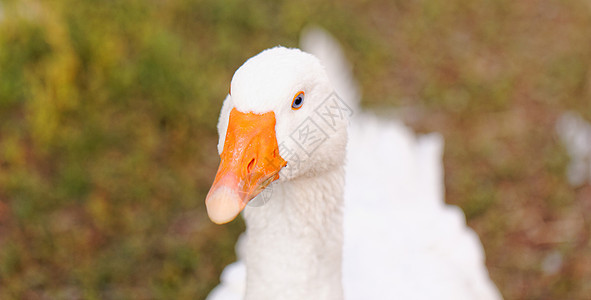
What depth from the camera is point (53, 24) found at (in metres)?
3.40

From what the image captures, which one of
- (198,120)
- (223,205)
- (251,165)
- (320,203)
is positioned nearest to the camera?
(223,205)

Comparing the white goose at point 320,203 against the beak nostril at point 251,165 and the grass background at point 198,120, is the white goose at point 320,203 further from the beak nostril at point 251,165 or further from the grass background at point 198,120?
the grass background at point 198,120

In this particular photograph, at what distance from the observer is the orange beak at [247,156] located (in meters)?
1.26

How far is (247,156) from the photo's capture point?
1.30m

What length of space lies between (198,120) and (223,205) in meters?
2.22

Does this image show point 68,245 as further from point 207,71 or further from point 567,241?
point 567,241

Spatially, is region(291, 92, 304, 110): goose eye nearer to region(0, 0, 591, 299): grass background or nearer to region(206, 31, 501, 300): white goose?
region(206, 31, 501, 300): white goose

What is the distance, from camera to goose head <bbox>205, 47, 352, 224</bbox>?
1.27m

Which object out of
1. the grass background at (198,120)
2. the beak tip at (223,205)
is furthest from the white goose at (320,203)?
the grass background at (198,120)

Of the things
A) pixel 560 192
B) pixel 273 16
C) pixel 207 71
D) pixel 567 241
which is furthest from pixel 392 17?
pixel 567 241

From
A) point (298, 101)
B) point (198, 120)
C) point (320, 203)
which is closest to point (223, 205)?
point (298, 101)

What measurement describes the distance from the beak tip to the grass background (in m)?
1.56

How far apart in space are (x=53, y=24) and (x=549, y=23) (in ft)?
11.4

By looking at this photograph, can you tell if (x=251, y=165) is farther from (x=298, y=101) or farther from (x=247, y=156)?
(x=298, y=101)
